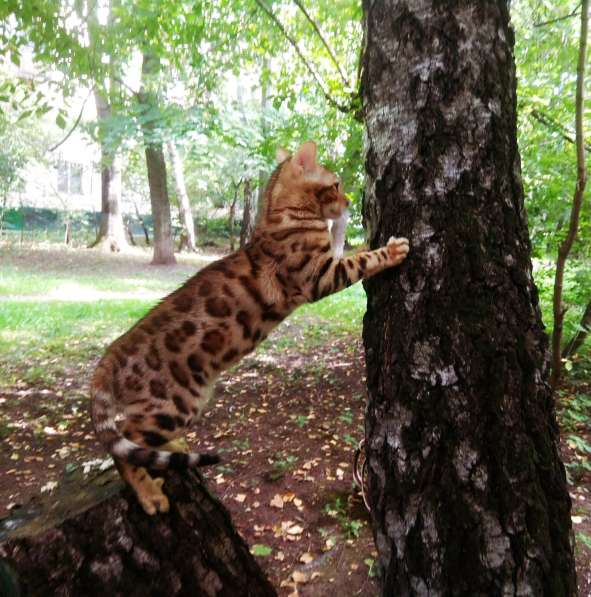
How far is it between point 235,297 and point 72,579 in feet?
4.68

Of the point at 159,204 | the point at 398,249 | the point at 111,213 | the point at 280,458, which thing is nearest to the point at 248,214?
the point at 111,213

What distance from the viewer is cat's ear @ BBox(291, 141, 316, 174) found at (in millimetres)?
3057

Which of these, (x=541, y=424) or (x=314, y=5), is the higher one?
(x=314, y=5)

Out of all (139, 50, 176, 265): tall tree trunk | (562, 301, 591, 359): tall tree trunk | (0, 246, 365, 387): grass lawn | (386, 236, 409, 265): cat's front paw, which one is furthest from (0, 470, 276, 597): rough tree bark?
(139, 50, 176, 265): tall tree trunk

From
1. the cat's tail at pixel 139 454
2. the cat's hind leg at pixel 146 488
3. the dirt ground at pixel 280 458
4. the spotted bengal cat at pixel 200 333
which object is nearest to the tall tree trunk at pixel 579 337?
the dirt ground at pixel 280 458

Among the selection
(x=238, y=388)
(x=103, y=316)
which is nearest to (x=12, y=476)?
(x=238, y=388)

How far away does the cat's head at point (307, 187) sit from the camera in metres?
3.09

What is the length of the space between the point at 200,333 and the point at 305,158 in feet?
4.23

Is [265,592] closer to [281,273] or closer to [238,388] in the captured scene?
[281,273]

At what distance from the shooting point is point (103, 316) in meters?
9.34

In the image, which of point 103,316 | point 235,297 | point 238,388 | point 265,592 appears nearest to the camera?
point 265,592

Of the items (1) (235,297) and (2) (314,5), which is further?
(2) (314,5)

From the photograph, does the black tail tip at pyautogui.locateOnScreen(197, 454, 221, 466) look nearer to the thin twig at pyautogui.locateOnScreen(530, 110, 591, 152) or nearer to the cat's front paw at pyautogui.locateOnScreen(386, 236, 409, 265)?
the cat's front paw at pyautogui.locateOnScreen(386, 236, 409, 265)

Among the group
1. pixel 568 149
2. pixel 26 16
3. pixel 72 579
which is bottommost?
pixel 72 579
